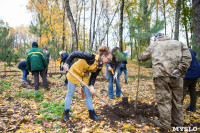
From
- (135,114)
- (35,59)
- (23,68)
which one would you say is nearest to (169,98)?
(135,114)

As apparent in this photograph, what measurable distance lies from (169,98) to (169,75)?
1.59 ft

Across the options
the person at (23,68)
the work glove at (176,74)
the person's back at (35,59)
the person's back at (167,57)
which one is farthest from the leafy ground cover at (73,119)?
the person at (23,68)

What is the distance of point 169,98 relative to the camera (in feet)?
8.61

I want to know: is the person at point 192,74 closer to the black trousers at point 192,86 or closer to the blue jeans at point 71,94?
the black trousers at point 192,86

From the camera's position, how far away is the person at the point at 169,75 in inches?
101

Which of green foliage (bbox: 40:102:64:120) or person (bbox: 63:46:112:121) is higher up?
person (bbox: 63:46:112:121)

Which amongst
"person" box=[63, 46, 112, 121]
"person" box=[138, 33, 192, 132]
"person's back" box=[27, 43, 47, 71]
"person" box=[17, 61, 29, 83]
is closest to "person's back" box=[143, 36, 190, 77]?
"person" box=[138, 33, 192, 132]

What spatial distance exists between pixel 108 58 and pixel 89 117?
→ 5.29 ft

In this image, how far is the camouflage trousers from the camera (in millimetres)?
2619

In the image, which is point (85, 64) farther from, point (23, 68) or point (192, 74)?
point (23, 68)

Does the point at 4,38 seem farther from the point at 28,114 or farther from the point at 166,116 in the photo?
the point at 166,116

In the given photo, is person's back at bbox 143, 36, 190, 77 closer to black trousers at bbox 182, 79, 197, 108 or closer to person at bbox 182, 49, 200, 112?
person at bbox 182, 49, 200, 112

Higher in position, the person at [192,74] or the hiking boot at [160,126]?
the person at [192,74]

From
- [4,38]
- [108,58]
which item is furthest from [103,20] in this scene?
[108,58]
